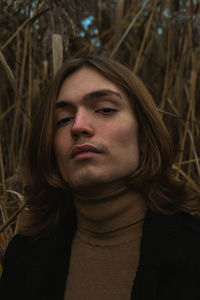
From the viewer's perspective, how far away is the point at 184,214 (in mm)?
1283

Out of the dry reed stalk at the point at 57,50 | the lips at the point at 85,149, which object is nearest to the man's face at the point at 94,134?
the lips at the point at 85,149

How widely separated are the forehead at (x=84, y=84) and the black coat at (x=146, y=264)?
0.48 m

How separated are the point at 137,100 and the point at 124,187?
32 cm

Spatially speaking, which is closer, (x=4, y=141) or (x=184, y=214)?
(x=184, y=214)

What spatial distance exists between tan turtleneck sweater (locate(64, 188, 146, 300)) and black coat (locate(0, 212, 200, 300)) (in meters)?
0.05

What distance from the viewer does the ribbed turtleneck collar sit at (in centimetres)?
123

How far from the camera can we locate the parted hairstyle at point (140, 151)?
4.21 ft

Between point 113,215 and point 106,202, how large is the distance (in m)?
0.05

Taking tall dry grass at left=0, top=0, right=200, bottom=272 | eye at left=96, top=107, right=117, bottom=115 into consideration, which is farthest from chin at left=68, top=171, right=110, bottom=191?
tall dry grass at left=0, top=0, right=200, bottom=272

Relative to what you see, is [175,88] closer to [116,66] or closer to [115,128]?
[116,66]

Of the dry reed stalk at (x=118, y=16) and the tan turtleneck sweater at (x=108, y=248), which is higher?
the dry reed stalk at (x=118, y=16)

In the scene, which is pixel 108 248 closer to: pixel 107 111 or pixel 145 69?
pixel 107 111

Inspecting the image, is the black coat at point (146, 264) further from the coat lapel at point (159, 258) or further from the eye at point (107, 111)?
the eye at point (107, 111)

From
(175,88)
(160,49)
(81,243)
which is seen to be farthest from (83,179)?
(160,49)
